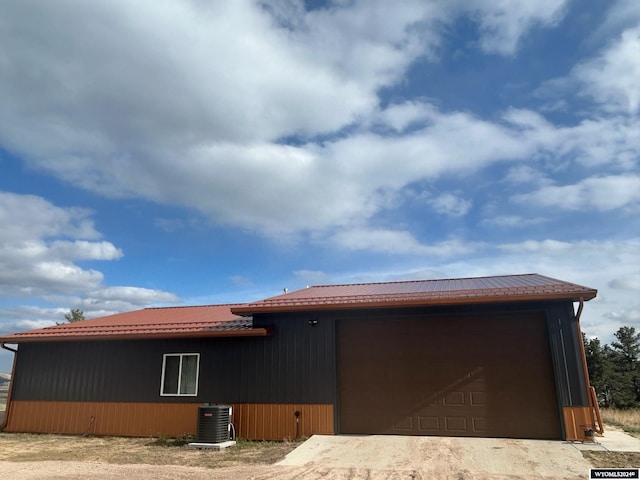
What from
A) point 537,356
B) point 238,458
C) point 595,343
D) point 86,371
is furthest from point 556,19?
point 595,343

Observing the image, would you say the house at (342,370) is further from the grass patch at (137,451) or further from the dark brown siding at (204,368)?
the grass patch at (137,451)

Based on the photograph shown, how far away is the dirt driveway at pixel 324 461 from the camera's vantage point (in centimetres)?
716

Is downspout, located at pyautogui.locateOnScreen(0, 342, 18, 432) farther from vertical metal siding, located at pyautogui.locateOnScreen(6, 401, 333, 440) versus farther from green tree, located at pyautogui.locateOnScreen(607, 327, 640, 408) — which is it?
green tree, located at pyautogui.locateOnScreen(607, 327, 640, 408)

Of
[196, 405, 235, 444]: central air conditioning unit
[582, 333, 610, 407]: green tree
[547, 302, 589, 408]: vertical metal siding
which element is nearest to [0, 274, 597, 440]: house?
[547, 302, 589, 408]: vertical metal siding

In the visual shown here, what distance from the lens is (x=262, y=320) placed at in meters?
11.6

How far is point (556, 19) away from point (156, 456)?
1173cm

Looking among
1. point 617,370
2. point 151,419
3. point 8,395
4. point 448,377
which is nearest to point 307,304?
point 448,377

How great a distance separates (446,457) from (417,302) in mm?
3129

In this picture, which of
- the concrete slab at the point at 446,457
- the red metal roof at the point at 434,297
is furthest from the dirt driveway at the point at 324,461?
the red metal roof at the point at 434,297

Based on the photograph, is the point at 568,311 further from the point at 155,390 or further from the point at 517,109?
the point at 155,390

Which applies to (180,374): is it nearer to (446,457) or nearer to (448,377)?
(448,377)

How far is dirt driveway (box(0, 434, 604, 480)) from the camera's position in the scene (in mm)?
Result: 7156

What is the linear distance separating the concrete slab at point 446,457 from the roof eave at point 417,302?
2.72 meters

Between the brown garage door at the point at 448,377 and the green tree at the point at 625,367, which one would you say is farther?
the green tree at the point at 625,367
